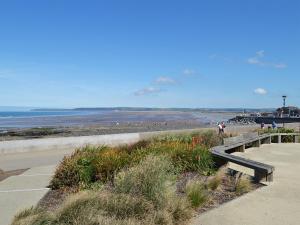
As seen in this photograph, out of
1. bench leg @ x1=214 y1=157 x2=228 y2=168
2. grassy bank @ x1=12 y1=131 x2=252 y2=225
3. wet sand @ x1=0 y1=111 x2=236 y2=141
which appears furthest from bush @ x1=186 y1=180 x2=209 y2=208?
wet sand @ x1=0 y1=111 x2=236 y2=141

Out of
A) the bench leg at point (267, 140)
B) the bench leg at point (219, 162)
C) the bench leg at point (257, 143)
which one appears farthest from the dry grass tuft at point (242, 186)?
the bench leg at point (267, 140)

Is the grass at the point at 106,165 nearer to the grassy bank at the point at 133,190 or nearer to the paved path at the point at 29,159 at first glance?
the grassy bank at the point at 133,190

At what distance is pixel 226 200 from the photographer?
7.85 meters

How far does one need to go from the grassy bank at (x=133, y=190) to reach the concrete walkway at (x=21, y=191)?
0.53 metres

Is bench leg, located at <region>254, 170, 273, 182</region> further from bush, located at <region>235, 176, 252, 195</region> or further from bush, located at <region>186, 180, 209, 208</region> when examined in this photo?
bush, located at <region>186, 180, 209, 208</region>

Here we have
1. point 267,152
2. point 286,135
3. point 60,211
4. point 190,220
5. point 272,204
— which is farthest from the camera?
point 286,135

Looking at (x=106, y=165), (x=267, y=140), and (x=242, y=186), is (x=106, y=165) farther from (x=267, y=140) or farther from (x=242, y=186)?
(x=267, y=140)

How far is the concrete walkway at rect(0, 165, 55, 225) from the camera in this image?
24.5 feet

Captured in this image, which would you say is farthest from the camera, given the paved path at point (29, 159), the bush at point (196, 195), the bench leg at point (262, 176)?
the paved path at point (29, 159)

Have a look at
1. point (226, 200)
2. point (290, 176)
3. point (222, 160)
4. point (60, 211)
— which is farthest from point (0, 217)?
point (290, 176)

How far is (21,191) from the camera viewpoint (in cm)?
927

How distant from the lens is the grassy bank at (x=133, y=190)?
5762mm

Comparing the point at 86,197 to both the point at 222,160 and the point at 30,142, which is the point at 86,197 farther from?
the point at 30,142

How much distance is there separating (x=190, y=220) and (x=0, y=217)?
3.11 m
